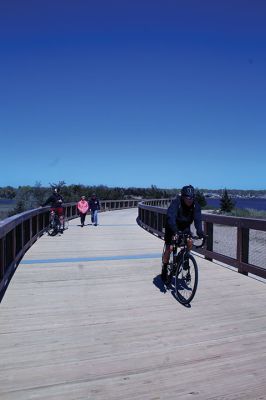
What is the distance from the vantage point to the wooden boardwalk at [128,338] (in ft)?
12.1

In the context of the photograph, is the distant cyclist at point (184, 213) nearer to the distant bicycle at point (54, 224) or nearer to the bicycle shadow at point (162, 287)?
the bicycle shadow at point (162, 287)

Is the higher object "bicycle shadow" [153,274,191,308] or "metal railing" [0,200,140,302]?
"metal railing" [0,200,140,302]

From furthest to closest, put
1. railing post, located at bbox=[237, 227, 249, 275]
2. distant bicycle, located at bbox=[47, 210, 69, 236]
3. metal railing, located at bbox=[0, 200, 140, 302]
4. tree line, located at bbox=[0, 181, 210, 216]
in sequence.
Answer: tree line, located at bbox=[0, 181, 210, 216] → distant bicycle, located at bbox=[47, 210, 69, 236] → railing post, located at bbox=[237, 227, 249, 275] → metal railing, located at bbox=[0, 200, 140, 302]

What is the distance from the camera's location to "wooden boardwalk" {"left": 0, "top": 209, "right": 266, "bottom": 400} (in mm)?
3688

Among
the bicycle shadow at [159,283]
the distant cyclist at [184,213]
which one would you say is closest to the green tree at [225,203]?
the bicycle shadow at [159,283]

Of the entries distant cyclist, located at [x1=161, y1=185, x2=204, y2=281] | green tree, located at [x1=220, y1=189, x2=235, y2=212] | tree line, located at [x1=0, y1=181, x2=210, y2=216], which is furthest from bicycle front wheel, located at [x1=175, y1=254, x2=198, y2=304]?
green tree, located at [x1=220, y1=189, x2=235, y2=212]

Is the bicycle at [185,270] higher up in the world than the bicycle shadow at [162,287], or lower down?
higher up

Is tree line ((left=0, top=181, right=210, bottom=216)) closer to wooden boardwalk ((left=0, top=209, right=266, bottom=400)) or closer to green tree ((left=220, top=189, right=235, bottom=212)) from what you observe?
green tree ((left=220, top=189, right=235, bottom=212))

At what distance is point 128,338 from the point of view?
487 cm

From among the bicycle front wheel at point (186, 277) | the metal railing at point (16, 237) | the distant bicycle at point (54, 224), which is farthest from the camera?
the distant bicycle at point (54, 224)

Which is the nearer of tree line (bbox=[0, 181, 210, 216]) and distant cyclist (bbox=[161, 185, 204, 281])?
distant cyclist (bbox=[161, 185, 204, 281])

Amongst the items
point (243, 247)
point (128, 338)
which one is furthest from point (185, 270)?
point (243, 247)

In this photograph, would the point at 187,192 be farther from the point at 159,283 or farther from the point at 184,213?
the point at 159,283

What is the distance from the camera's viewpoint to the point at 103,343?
15.4 ft
